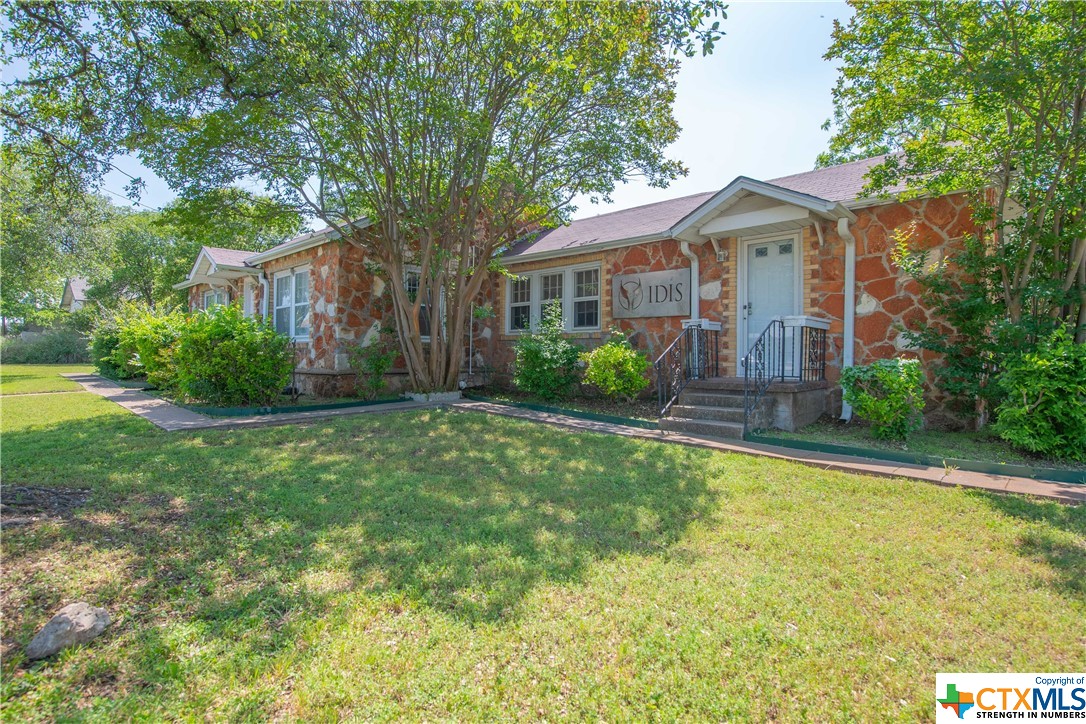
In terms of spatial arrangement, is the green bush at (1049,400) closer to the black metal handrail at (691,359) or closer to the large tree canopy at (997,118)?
the large tree canopy at (997,118)

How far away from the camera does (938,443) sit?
602cm

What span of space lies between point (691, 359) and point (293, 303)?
9.32 m

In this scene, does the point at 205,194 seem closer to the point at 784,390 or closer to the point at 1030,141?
the point at 784,390

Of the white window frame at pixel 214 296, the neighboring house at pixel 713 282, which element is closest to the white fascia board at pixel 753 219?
the neighboring house at pixel 713 282

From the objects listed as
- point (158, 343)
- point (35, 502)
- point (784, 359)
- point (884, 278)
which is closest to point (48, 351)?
point (158, 343)

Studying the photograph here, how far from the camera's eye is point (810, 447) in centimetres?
588

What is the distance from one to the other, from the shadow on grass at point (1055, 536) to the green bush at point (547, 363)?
6354 mm

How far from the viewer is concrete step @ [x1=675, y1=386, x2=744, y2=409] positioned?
7.23 m

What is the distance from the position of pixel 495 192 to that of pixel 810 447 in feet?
22.0

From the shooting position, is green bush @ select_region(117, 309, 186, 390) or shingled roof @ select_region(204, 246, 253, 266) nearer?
green bush @ select_region(117, 309, 186, 390)

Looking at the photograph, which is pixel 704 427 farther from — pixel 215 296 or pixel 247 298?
pixel 215 296

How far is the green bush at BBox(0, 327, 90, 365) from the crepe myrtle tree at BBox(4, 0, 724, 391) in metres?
25.1

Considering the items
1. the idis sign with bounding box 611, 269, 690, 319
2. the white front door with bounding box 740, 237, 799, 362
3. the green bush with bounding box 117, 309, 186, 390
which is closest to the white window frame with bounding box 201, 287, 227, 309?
the green bush with bounding box 117, 309, 186, 390

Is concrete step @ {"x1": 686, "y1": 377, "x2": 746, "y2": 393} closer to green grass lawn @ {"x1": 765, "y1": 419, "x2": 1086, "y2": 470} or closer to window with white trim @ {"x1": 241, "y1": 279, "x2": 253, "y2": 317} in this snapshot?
green grass lawn @ {"x1": 765, "y1": 419, "x2": 1086, "y2": 470}
